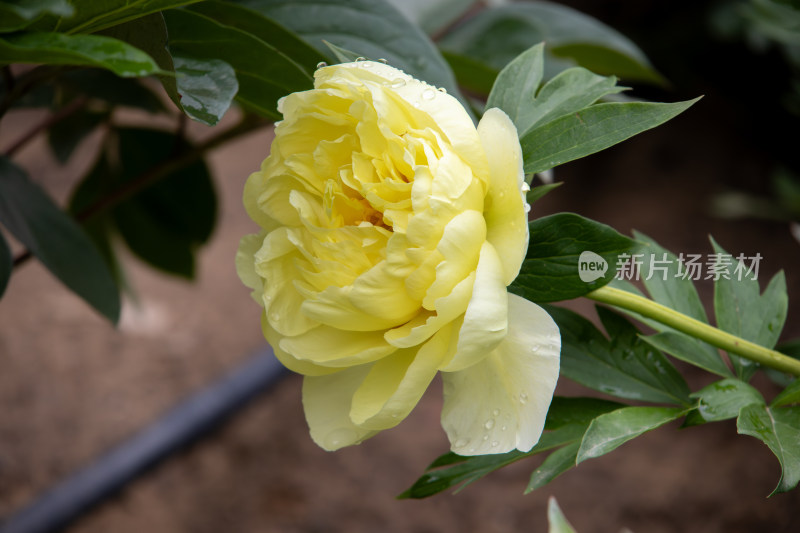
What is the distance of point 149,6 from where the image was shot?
0.34 metres

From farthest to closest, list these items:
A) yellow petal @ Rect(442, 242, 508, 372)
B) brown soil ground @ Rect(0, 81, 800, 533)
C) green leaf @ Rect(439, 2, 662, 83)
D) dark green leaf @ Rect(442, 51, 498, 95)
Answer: brown soil ground @ Rect(0, 81, 800, 533) → green leaf @ Rect(439, 2, 662, 83) → dark green leaf @ Rect(442, 51, 498, 95) → yellow petal @ Rect(442, 242, 508, 372)

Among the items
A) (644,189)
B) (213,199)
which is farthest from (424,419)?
(644,189)

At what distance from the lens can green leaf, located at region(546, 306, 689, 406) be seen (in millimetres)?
402

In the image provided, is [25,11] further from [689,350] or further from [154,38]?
[689,350]

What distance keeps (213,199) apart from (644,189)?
1.30 m

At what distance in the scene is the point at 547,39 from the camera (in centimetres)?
80

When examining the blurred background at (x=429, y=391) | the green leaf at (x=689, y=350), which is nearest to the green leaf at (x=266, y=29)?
the green leaf at (x=689, y=350)

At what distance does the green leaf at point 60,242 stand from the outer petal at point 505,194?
33 centimetres

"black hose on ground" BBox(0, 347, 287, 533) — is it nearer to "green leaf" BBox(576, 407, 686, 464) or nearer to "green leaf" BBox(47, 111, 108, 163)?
"green leaf" BBox(47, 111, 108, 163)

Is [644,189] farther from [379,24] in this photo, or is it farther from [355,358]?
[355,358]

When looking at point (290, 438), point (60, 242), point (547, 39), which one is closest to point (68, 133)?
point (60, 242)

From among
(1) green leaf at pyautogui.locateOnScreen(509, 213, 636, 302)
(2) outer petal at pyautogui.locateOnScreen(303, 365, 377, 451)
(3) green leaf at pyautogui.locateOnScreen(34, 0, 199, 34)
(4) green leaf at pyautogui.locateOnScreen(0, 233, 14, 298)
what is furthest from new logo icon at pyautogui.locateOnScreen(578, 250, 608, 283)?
(4) green leaf at pyautogui.locateOnScreen(0, 233, 14, 298)

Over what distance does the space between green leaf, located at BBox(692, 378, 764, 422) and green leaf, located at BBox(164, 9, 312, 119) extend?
280 mm

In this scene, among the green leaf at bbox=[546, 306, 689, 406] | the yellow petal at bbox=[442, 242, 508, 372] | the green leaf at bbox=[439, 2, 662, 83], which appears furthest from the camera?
the green leaf at bbox=[439, 2, 662, 83]
